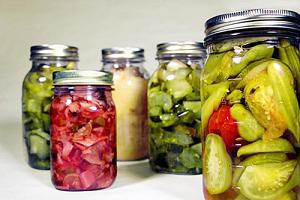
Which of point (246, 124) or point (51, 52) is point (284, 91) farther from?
point (51, 52)

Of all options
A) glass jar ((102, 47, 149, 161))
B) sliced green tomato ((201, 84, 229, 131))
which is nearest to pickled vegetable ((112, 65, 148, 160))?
glass jar ((102, 47, 149, 161))

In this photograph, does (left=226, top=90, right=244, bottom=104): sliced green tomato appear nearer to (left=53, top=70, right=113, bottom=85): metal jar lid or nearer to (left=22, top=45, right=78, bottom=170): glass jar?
(left=53, top=70, right=113, bottom=85): metal jar lid

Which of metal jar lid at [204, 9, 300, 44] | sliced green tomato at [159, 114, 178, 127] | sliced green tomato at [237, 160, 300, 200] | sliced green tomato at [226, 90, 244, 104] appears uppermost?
metal jar lid at [204, 9, 300, 44]

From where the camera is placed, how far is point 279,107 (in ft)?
1.93

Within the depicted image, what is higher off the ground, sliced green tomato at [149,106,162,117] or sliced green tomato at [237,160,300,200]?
sliced green tomato at [149,106,162,117]

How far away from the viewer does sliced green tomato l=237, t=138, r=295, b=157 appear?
23.1 inches

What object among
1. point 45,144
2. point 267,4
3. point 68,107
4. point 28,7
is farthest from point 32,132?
point 267,4

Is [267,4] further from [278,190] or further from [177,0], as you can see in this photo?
[278,190]

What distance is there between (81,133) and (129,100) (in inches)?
10.9

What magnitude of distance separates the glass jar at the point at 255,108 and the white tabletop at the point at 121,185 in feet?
0.44

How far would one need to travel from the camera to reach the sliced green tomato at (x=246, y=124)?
0.59m

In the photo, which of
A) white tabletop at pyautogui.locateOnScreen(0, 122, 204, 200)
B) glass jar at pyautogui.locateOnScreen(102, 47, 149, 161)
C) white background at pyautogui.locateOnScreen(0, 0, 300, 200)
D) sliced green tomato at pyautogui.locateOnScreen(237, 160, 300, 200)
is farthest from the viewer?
white background at pyautogui.locateOnScreen(0, 0, 300, 200)

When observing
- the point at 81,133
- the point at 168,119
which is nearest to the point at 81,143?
the point at 81,133

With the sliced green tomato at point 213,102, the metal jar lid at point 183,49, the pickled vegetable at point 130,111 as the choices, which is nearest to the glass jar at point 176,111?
the metal jar lid at point 183,49
